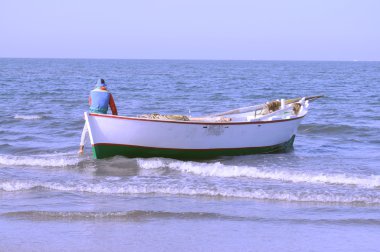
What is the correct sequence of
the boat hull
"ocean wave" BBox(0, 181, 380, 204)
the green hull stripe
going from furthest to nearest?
1. the green hull stripe
2. the boat hull
3. "ocean wave" BBox(0, 181, 380, 204)

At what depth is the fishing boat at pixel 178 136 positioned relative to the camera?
12.8 meters

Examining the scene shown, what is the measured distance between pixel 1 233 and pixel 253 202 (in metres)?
3.67

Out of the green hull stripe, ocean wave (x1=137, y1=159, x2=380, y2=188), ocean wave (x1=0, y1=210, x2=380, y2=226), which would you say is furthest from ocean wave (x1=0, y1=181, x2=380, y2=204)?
the green hull stripe

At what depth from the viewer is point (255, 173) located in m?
12.3

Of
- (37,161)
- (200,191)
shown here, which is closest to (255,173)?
(200,191)

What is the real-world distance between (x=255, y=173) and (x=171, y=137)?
192cm

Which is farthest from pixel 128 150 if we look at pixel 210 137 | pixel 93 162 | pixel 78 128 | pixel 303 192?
pixel 78 128

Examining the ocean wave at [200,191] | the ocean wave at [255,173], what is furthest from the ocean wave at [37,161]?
the ocean wave at [200,191]

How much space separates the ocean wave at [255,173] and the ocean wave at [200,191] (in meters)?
1.06

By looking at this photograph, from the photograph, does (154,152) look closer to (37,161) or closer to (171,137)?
(171,137)

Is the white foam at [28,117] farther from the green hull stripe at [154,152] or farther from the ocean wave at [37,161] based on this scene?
the green hull stripe at [154,152]

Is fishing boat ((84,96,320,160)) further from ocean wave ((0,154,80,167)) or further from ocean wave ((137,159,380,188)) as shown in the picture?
ocean wave ((0,154,80,167))

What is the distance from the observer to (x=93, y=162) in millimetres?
13516

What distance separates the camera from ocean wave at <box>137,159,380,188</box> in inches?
454
